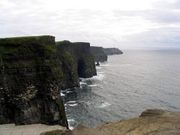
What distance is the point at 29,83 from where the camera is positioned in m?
72.3

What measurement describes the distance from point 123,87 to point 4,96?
7019 cm

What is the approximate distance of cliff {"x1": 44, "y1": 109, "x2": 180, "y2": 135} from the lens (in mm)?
24406

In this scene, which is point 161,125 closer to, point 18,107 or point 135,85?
point 18,107

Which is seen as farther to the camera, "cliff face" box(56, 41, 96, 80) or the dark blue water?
"cliff face" box(56, 41, 96, 80)

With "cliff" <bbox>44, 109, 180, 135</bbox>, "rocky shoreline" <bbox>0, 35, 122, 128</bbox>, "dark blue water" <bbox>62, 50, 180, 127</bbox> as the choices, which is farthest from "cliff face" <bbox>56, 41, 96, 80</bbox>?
"cliff" <bbox>44, 109, 180, 135</bbox>

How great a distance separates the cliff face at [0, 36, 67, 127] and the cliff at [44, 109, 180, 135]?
1762 inches

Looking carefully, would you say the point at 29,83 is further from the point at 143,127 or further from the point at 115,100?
the point at 143,127

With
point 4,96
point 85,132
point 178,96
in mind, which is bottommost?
point 178,96

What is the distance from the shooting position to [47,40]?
259 ft

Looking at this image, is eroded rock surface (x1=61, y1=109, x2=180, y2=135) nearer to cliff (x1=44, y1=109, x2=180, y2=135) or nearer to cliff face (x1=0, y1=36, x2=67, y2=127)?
cliff (x1=44, y1=109, x2=180, y2=135)

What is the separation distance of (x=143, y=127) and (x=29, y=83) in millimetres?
49972

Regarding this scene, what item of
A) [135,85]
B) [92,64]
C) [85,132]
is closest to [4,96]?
[85,132]

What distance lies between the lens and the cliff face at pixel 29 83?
70.9m

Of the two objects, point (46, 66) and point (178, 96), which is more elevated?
point (46, 66)
